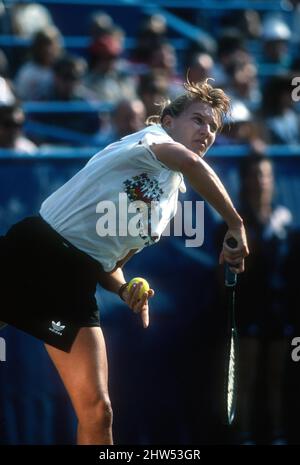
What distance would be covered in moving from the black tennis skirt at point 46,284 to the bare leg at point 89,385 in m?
0.06

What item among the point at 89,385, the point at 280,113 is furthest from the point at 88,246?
the point at 280,113

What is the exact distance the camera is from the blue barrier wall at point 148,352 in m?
7.02

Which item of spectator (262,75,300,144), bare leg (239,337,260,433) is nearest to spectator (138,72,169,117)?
spectator (262,75,300,144)

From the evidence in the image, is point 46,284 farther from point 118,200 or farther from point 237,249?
point 237,249

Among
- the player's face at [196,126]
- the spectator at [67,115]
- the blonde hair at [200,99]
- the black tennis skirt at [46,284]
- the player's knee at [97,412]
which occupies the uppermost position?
the spectator at [67,115]

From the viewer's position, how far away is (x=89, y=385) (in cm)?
523

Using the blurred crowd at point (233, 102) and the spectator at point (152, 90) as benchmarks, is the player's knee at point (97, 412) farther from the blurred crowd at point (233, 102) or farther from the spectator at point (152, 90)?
the spectator at point (152, 90)

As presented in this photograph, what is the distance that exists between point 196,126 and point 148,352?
2.39 meters

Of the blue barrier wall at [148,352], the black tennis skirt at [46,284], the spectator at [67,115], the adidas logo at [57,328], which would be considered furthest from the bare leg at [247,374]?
the spectator at [67,115]

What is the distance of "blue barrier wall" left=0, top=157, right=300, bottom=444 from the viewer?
23.0 feet

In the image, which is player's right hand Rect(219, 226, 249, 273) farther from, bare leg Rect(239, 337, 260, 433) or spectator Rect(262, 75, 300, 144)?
spectator Rect(262, 75, 300, 144)

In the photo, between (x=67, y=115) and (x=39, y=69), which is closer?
(x=39, y=69)

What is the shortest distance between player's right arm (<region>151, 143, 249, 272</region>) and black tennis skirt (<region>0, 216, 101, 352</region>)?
67cm
